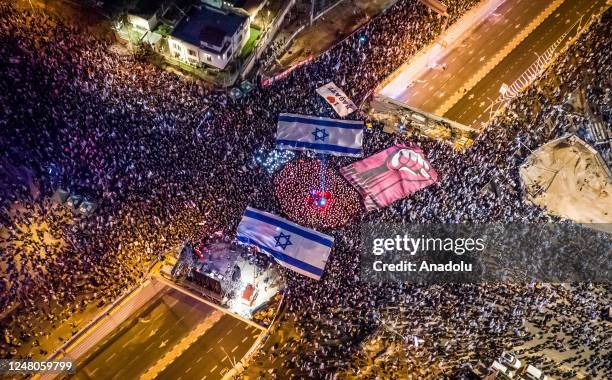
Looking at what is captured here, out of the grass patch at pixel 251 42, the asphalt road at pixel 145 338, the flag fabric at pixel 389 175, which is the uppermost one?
the grass patch at pixel 251 42

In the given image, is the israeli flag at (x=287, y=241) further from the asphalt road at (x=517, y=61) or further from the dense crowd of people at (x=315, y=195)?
the asphalt road at (x=517, y=61)

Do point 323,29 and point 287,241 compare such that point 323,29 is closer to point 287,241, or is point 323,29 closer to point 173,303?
point 287,241

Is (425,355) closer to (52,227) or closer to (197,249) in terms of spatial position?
(197,249)

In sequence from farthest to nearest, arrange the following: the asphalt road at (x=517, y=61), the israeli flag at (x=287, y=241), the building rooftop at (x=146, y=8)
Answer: the building rooftop at (x=146, y=8)
the asphalt road at (x=517, y=61)
the israeli flag at (x=287, y=241)

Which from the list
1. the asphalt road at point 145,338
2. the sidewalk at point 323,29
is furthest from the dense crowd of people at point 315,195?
the sidewalk at point 323,29

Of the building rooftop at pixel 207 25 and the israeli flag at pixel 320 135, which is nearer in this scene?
the israeli flag at pixel 320 135

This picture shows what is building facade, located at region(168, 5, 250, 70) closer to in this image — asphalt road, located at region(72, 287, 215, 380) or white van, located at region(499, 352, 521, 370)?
asphalt road, located at region(72, 287, 215, 380)

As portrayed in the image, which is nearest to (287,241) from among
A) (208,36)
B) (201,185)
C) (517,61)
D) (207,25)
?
(201,185)

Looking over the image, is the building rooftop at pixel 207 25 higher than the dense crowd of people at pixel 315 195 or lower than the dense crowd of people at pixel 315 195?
higher
